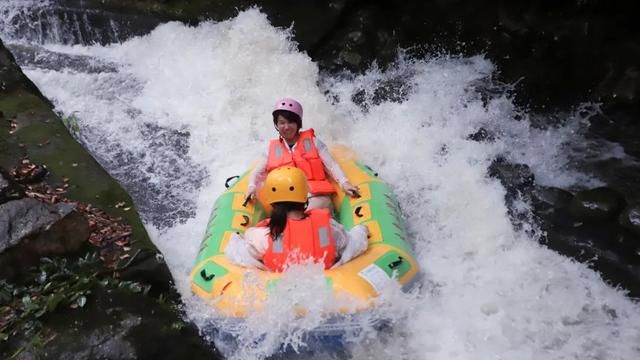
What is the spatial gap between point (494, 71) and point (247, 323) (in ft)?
18.4

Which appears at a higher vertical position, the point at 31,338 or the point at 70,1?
the point at 70,1

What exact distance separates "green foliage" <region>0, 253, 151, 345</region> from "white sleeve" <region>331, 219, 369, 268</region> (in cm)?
143

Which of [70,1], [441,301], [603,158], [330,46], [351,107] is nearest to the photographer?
[441,301]

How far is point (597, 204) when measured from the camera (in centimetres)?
613

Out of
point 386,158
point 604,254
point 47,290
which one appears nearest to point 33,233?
point 47,290

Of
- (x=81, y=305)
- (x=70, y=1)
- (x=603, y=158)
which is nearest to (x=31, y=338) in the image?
(x=81, y=305)

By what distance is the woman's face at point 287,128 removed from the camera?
5.64 m

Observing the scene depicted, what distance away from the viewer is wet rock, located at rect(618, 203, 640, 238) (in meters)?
5.86

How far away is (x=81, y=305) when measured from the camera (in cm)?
412

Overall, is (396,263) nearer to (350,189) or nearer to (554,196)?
(350,189)

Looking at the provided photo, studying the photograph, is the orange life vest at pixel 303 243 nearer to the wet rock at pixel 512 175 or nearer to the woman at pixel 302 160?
the woman at pixel 302 160

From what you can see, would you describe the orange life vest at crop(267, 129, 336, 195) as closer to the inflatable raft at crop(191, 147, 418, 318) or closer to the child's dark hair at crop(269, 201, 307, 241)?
the inflatable raft at crop(191, 147, 418, 318)

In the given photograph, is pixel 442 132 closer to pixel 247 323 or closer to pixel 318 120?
pixel 318 120

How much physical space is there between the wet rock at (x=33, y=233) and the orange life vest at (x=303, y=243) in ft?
4.70
